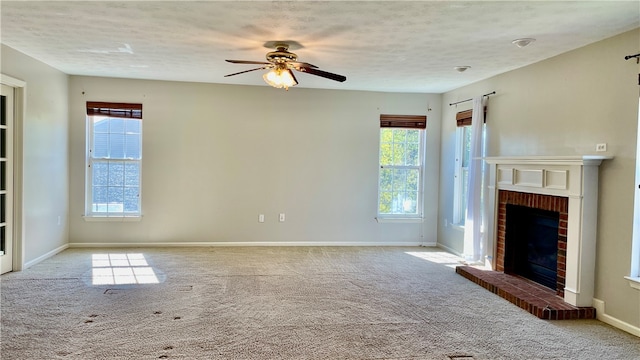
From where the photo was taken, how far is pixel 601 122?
365 centimetres

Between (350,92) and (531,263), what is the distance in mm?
3591

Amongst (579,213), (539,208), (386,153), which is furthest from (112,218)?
(579,213)

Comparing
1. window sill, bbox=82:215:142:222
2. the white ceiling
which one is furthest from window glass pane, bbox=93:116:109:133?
window sill, bbox=82:215:142:222

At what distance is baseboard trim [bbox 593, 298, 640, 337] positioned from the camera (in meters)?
3.33

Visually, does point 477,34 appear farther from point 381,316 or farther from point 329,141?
point 329,141

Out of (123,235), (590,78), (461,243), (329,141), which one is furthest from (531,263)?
(123,235)

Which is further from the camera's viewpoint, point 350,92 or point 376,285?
point 350,92

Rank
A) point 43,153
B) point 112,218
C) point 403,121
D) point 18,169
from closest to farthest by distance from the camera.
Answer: point 18,169, point 43,153, point 112,218, point 403,121

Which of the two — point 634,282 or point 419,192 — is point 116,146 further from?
point 634,282

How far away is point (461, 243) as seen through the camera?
6070 millimetres

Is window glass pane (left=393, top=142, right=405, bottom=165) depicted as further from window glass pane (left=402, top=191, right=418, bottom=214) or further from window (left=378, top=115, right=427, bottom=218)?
window glass pane (left=402, top=191, right=418, bottom=214)

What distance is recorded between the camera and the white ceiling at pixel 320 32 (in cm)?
303

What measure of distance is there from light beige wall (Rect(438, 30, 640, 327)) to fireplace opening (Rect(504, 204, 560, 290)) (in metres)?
0.63

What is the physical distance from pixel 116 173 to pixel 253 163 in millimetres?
2041
